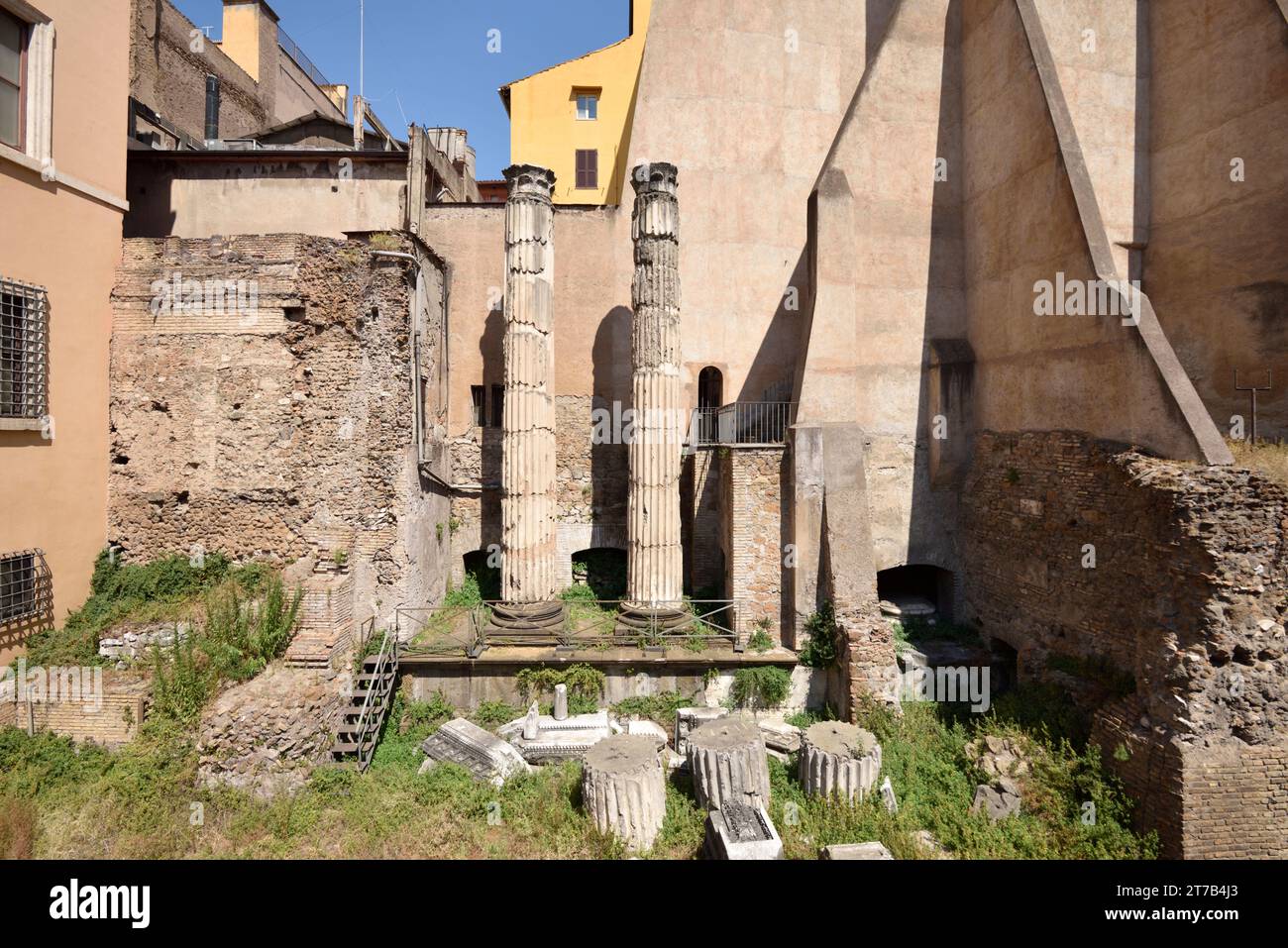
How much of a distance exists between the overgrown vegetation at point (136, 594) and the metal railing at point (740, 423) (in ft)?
32.5

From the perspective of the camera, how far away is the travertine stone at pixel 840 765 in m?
9.13

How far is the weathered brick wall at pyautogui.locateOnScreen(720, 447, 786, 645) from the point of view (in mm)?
12930

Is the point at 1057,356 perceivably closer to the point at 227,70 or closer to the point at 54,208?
the point at 54,208

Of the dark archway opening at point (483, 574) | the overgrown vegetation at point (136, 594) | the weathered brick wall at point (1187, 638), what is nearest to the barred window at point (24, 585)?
the overgrown vegetation at point (136, 594)

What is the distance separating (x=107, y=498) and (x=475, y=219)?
10.0 meters

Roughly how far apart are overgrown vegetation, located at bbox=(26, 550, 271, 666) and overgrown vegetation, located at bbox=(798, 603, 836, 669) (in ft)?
33.3

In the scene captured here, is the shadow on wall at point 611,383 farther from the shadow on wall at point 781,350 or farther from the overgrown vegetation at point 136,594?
the overgrown vegetation at point 136,594

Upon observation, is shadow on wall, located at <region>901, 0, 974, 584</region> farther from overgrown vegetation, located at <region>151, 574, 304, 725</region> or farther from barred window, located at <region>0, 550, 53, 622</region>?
barred window, located at <region>0, 550, 53, 622</region>

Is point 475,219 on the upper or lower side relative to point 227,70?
lower

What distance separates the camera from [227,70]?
21.4 meters

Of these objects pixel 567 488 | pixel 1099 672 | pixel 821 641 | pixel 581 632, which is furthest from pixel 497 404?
pixel 1099 672

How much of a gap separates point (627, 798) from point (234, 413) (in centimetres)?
990

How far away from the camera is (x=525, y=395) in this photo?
13.6m

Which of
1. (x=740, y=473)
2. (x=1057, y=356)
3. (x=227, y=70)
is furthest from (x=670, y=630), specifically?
(x=227, y=70)
